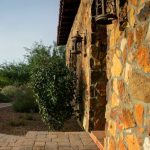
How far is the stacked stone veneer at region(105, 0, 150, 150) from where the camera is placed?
307 centimetres

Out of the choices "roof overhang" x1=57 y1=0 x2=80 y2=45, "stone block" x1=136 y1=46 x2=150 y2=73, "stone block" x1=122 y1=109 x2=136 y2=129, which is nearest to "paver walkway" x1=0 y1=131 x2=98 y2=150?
"stone block" x1=122 y1=109 x2=136 y2=129

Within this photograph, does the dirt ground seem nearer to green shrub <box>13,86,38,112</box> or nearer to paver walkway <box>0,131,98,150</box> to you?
paver walkway <box>0,131,98,150</box>

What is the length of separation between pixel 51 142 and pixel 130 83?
3256 millimetres

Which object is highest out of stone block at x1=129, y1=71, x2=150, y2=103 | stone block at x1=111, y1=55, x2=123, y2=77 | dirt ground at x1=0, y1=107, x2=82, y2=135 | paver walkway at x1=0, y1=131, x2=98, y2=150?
stone block at x1=111, y1=55, x2=123, y2=77

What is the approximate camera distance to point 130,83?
139 inches

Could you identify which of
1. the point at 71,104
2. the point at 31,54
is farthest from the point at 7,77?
the point at 71,104

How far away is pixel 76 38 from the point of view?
355 inches

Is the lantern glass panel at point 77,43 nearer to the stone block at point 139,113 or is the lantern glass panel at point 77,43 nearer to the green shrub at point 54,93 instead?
the green shrub at point 54,93

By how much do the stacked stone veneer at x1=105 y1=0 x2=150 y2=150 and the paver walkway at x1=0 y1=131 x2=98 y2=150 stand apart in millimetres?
1582

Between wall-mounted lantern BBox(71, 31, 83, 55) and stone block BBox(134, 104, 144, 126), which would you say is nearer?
stone block BBox(134, 104, 144, 126)

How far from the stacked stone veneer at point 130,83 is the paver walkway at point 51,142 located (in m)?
1.58

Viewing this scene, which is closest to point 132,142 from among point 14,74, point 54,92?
point 54,92

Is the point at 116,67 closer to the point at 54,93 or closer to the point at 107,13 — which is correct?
the point at 107,13

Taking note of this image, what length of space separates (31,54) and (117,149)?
79.1 ft
